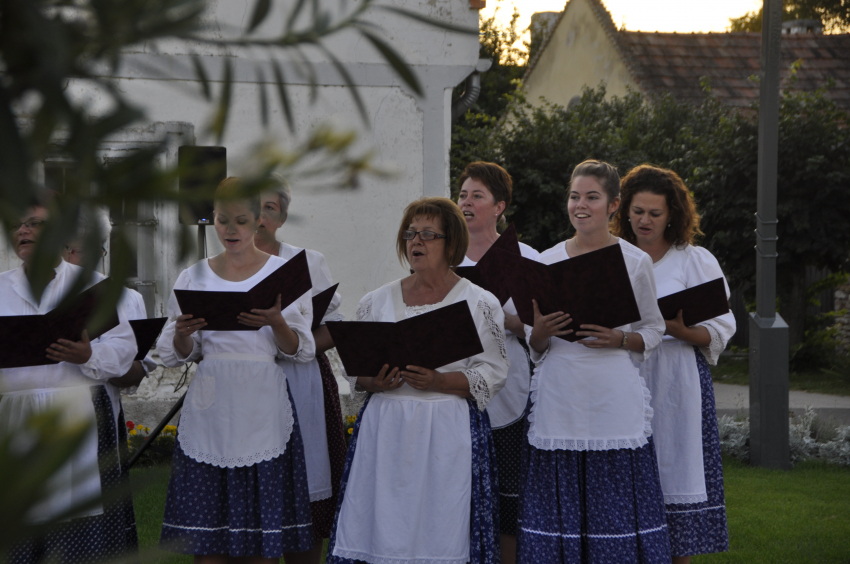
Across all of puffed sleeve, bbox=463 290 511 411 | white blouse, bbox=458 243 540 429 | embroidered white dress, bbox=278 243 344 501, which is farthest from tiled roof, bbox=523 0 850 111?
puffed sleeve, bbox=463 290 511 411

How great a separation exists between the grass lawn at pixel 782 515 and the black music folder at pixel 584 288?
2.29m

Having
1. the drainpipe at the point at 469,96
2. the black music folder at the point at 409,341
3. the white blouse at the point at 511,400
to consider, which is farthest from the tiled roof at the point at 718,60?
the black music folder at the point at 409,341

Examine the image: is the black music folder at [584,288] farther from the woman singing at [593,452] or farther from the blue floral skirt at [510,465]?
the blue floral skirt at [510,465]

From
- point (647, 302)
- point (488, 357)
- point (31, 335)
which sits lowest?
point (488, 357)

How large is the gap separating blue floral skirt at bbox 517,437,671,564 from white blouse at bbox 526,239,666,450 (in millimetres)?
80

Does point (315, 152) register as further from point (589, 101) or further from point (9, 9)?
point (589, 101)

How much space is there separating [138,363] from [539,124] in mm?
9926

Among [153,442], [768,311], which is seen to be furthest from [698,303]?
[153,442]

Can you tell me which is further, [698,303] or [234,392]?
[698,303]

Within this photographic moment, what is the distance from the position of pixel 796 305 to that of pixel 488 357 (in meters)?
11.2

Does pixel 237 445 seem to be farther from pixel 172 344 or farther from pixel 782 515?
pixel 782 515

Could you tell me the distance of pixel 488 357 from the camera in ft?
11.8

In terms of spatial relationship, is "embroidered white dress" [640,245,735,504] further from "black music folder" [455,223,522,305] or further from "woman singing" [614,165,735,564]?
"black music folder" [455,223,522,305]

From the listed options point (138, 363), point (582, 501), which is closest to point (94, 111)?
point (582, 501)
